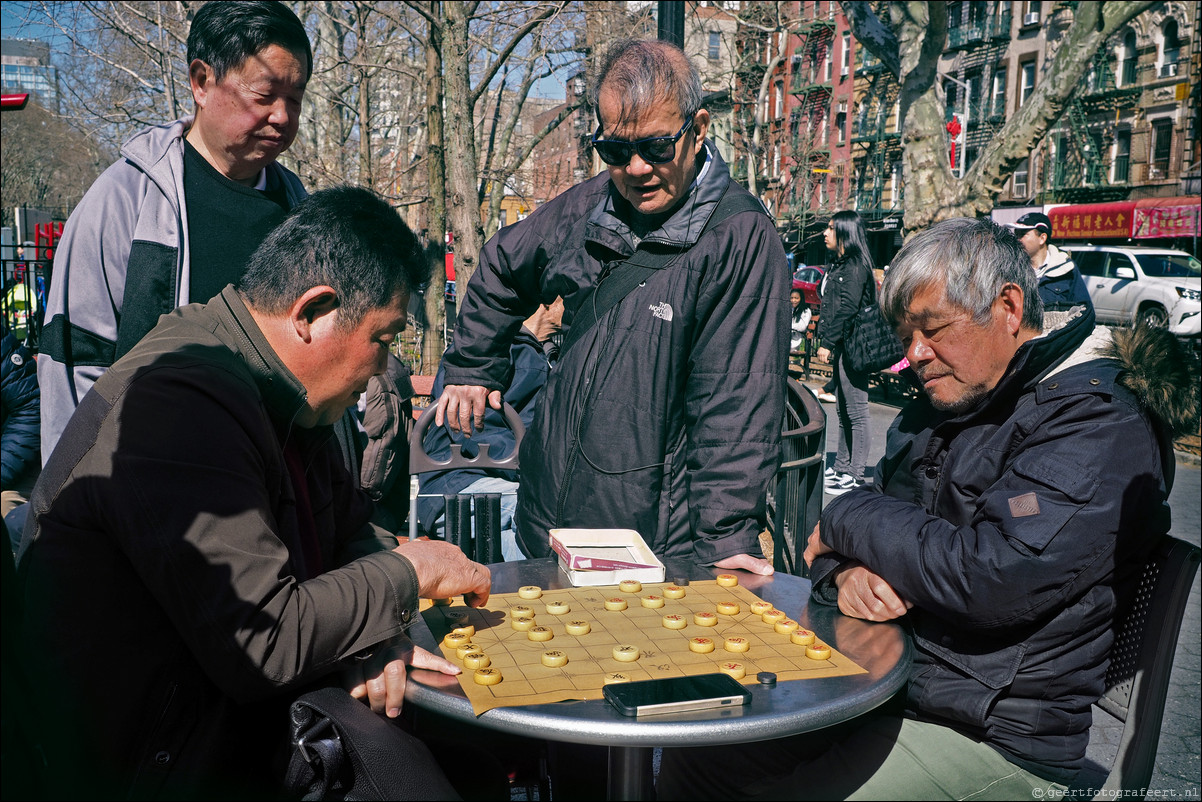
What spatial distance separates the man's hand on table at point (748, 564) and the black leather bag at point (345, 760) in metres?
1.24

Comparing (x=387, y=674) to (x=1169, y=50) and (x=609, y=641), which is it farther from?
(x=1169, y=50)

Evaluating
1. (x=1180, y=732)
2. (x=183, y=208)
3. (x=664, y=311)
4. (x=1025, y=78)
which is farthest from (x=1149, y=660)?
Answer: (x=1025, y=78)

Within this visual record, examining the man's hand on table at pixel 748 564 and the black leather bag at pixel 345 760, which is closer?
the black leather bag at pixel 345 760

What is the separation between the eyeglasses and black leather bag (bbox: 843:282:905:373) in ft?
14.3

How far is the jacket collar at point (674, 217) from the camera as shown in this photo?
304cm

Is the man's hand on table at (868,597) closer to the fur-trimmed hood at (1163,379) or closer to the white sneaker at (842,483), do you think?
the fur-trimmed hood at (1163,379)

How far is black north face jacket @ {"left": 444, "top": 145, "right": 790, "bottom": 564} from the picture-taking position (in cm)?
290

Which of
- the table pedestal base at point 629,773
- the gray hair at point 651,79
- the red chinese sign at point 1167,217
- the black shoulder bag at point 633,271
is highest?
the red chinese sign at point 1167,217

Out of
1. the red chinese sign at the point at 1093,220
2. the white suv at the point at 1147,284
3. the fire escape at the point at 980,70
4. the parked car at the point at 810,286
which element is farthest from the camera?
the fire escape at the point at 980,70

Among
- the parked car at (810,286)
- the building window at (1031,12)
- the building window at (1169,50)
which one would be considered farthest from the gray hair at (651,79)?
the building window at (1031,12)

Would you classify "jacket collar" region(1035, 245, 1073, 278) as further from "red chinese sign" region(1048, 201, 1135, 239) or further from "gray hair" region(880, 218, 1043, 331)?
"red chinese sign" region(1048, 201, 1135, 239)

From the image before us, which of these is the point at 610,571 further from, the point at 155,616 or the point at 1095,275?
the point at 1095,275

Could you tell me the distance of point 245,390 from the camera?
182 centimetres

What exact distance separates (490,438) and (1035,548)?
10.5ft
